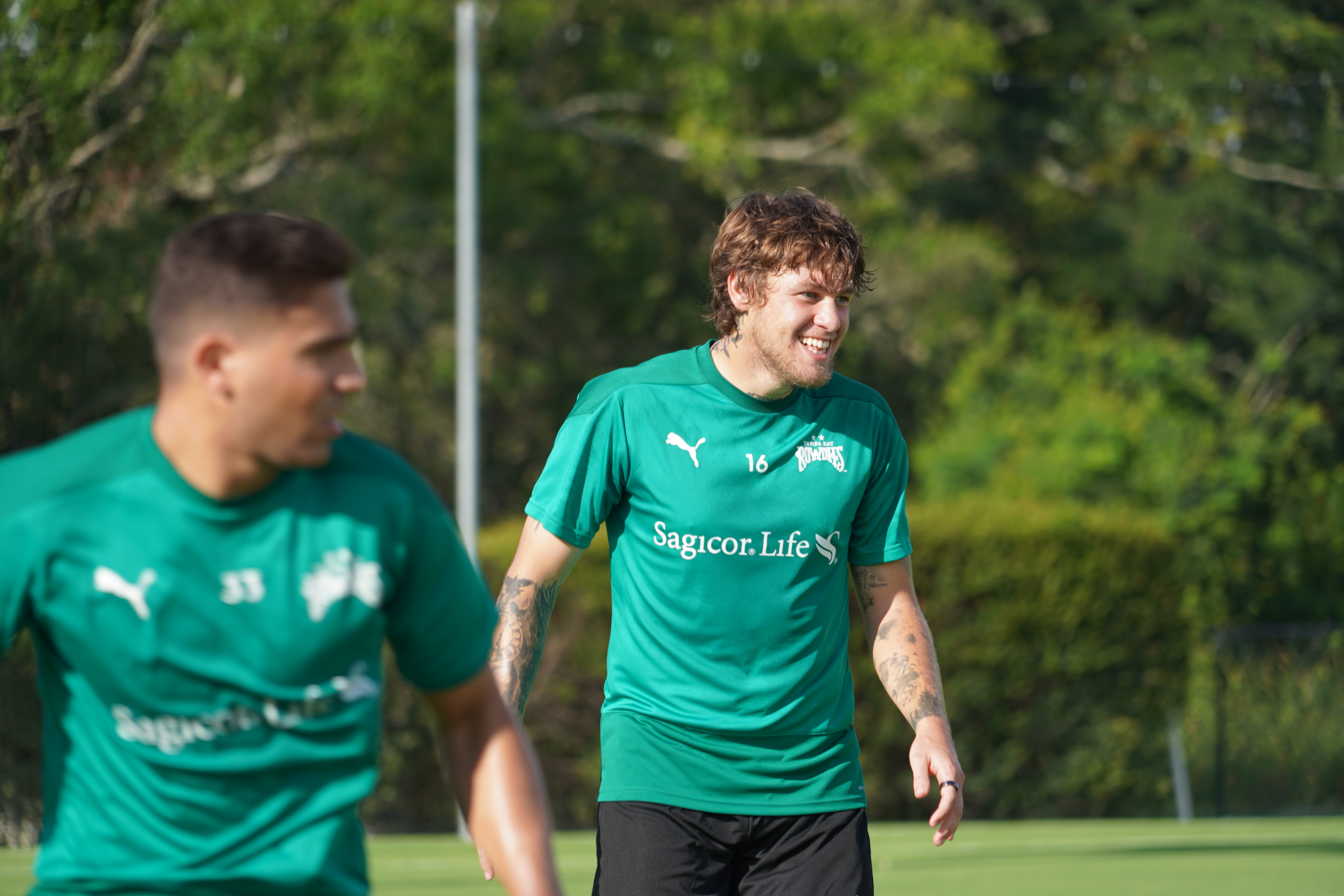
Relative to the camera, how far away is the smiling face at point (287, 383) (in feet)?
7.38

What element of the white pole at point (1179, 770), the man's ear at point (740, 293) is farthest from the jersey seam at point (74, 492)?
the white pole at point (1179, 770)

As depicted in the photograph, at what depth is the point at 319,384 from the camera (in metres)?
2.26

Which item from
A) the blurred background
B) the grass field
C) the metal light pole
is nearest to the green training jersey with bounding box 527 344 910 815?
the blurred background

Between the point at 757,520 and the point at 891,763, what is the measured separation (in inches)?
464

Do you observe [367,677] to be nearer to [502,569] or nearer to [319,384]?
[319,384]

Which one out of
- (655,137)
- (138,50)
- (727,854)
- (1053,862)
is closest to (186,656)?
(727,854)

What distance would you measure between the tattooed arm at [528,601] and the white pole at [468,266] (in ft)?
33.4

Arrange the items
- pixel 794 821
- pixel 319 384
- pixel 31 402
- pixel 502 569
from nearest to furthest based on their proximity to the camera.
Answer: pixel 319 384
pixel 794 821
pixel 31 402
pixel 502 569

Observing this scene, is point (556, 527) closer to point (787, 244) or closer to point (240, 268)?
point (787, 244)

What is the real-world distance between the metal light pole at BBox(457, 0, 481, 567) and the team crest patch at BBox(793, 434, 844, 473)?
33.9 ft

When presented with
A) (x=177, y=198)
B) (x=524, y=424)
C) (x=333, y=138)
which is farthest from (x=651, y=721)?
(x=524, y=424)

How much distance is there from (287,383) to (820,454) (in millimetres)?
1934

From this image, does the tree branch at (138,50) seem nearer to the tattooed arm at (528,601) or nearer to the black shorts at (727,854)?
the tattooed arm at (528,601)

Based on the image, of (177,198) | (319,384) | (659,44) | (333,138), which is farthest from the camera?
(659,44)
